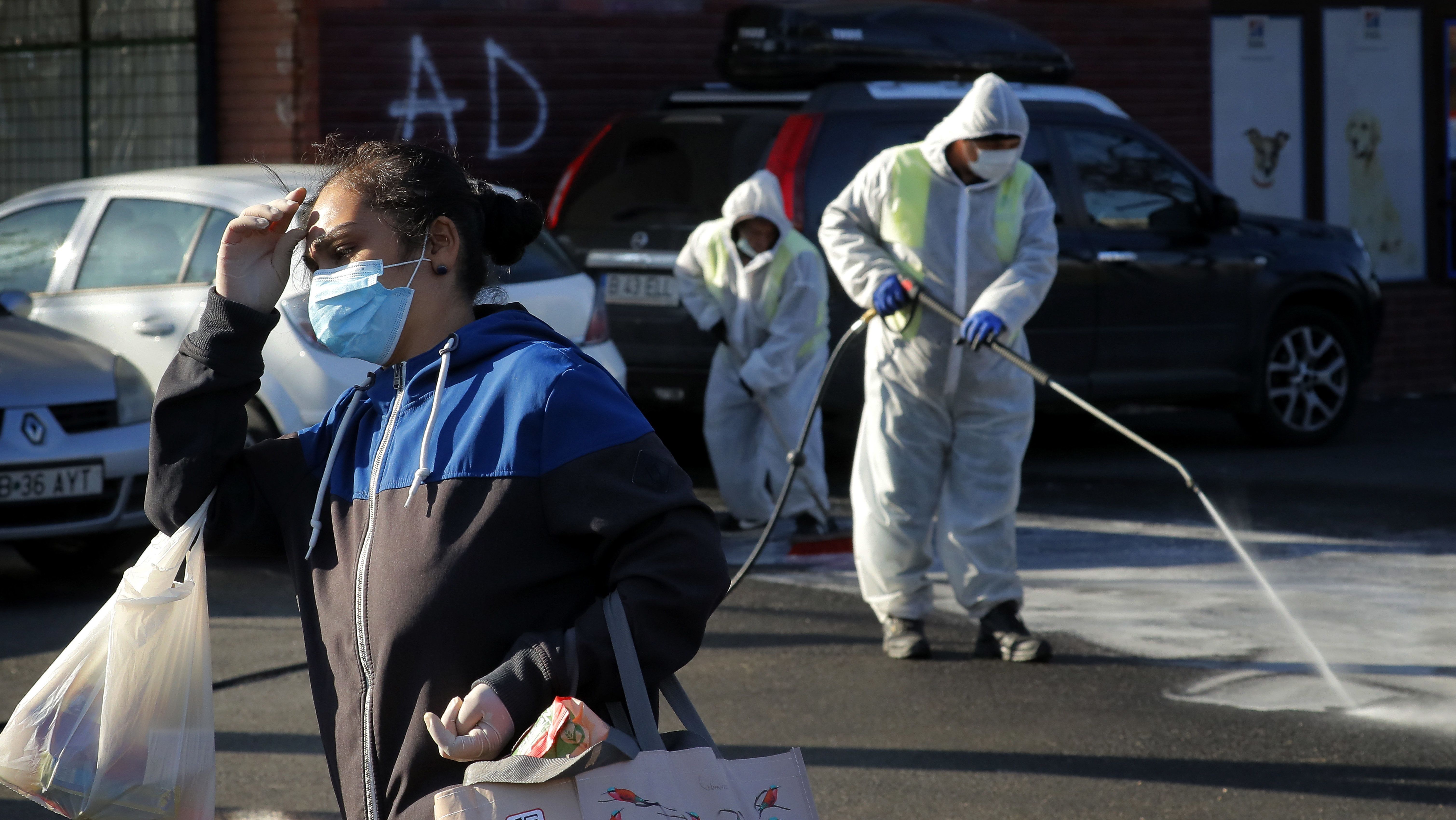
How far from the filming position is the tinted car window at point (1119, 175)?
10102 millimetres

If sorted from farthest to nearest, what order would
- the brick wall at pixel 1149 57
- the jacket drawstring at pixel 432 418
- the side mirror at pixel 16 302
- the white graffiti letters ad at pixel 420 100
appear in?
the brick wall at pixel 1149 57 → the white graffiti letters ad at pixel 420 100 → the side mirror at pixel 16 302 → the jacket drawstring at pixel 432 418

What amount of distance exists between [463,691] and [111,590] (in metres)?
5.29

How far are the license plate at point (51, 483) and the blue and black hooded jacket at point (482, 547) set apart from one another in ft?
15.5

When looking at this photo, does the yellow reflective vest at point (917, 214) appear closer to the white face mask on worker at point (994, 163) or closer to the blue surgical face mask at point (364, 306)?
the white face mask on worker at point (994, 163)

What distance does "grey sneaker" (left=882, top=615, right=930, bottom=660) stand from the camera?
19.8ft

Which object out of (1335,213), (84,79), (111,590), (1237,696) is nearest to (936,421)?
(1237,696)

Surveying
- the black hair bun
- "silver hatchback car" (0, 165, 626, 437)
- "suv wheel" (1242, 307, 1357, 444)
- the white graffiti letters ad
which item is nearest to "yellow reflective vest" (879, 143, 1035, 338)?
"silver hatchback car" (0, 165, 626, 437)

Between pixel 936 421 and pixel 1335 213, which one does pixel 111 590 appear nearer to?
pixel 936 421

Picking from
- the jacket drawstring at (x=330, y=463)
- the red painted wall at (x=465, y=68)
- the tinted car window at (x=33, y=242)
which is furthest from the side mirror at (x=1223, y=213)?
the jacket drawstring at (x=330, y=463)

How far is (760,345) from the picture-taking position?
8492mm

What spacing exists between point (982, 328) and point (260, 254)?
3.57 m

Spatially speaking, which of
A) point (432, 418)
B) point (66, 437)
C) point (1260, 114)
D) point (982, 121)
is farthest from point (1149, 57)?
point (432, 418)

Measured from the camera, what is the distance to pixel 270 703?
18.1 feet

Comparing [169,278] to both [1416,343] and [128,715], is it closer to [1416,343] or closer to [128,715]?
[128,715]
